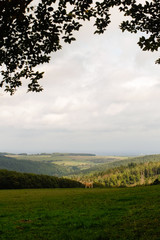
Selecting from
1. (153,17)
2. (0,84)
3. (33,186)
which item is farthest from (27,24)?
(33,186)

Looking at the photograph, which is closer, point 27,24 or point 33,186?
point 27,24

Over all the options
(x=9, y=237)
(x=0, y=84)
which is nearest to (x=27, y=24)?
(x=0, y=84)

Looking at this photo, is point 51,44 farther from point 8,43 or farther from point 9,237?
point 9,237

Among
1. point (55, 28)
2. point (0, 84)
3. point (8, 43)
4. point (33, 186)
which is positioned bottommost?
point (33, 186)

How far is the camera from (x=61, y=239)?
950 cm

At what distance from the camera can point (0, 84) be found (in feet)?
36.5

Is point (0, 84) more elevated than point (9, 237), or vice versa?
point (0, 84)

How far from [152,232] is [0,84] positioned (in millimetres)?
10991

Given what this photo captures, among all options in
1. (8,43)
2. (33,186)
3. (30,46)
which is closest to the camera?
(8,43)

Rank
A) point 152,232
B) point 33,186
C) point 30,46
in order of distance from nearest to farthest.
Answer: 1. point 152,232
2. point 30,46
3. point 33,186

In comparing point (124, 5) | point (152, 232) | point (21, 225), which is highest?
point (124, 5)

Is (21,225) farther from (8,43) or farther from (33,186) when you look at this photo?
(33,186)

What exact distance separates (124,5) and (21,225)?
15.0m

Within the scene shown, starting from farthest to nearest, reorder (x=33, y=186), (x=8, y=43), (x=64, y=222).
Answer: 1. (x=33, y=186)
2. (x=64, y=222)
3. (x=8, y=43)
